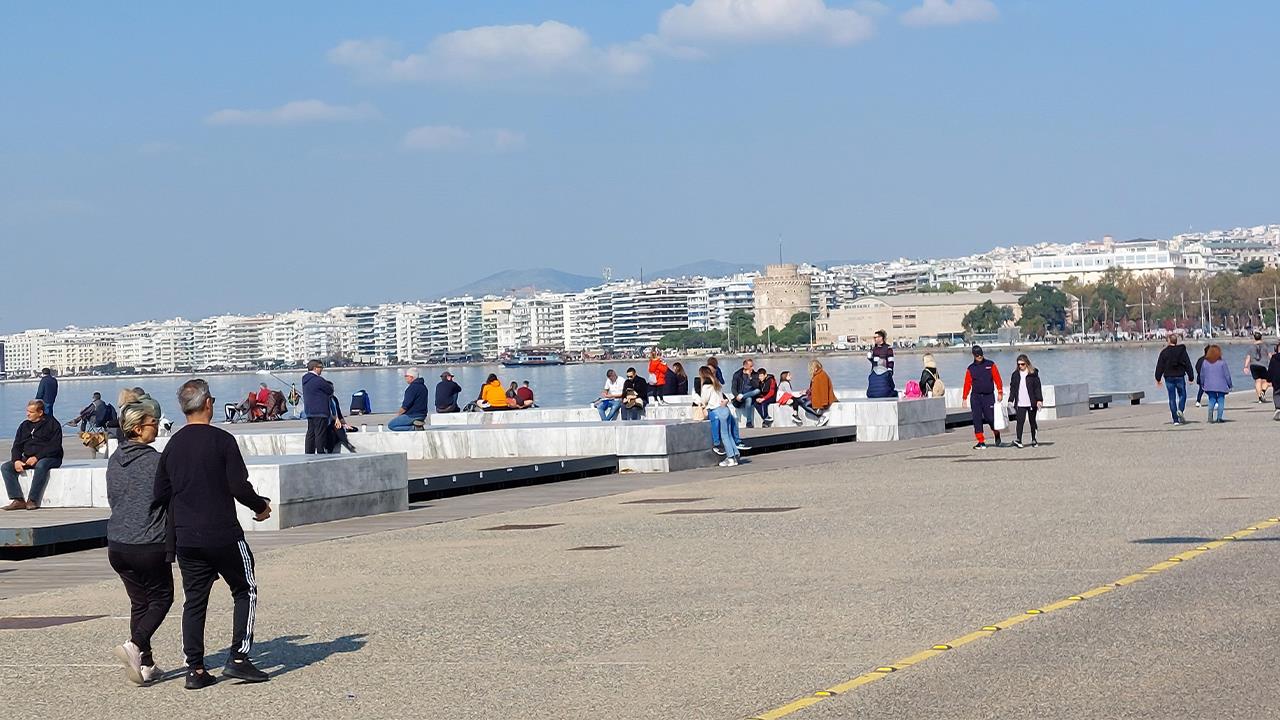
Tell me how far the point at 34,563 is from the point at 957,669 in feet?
32.2

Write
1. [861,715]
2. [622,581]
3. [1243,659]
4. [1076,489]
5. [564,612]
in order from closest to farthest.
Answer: [861,715], [1243,659], [564,612], [622,581], [1076,489]

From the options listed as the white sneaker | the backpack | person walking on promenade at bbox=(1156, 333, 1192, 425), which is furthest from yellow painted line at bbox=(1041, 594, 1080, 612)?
the backpack

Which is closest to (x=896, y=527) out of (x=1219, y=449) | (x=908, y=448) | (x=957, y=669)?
(x=957, y=669)

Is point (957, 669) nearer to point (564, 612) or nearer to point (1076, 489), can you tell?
point (564, 612)

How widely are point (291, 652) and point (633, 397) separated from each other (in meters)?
24.5

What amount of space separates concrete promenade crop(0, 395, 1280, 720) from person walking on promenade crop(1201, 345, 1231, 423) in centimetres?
1369

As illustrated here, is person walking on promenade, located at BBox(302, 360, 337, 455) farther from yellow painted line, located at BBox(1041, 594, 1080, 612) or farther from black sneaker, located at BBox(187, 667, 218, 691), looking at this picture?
black sneaker, located at BBox(187, 667, 218, 691)

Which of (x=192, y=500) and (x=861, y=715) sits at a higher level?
(x=192, y=500)

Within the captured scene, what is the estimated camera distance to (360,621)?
11156 mm

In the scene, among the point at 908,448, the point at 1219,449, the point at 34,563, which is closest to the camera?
the point at 34,563

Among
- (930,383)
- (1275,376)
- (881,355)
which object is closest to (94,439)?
(881,355)

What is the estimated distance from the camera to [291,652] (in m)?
10.0

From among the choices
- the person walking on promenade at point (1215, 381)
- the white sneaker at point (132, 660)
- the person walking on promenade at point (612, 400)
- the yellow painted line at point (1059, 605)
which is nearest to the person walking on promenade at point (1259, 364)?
the person walking on promenade at point (1215, 381)

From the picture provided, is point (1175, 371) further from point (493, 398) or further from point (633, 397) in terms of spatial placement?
point (493, 398)
